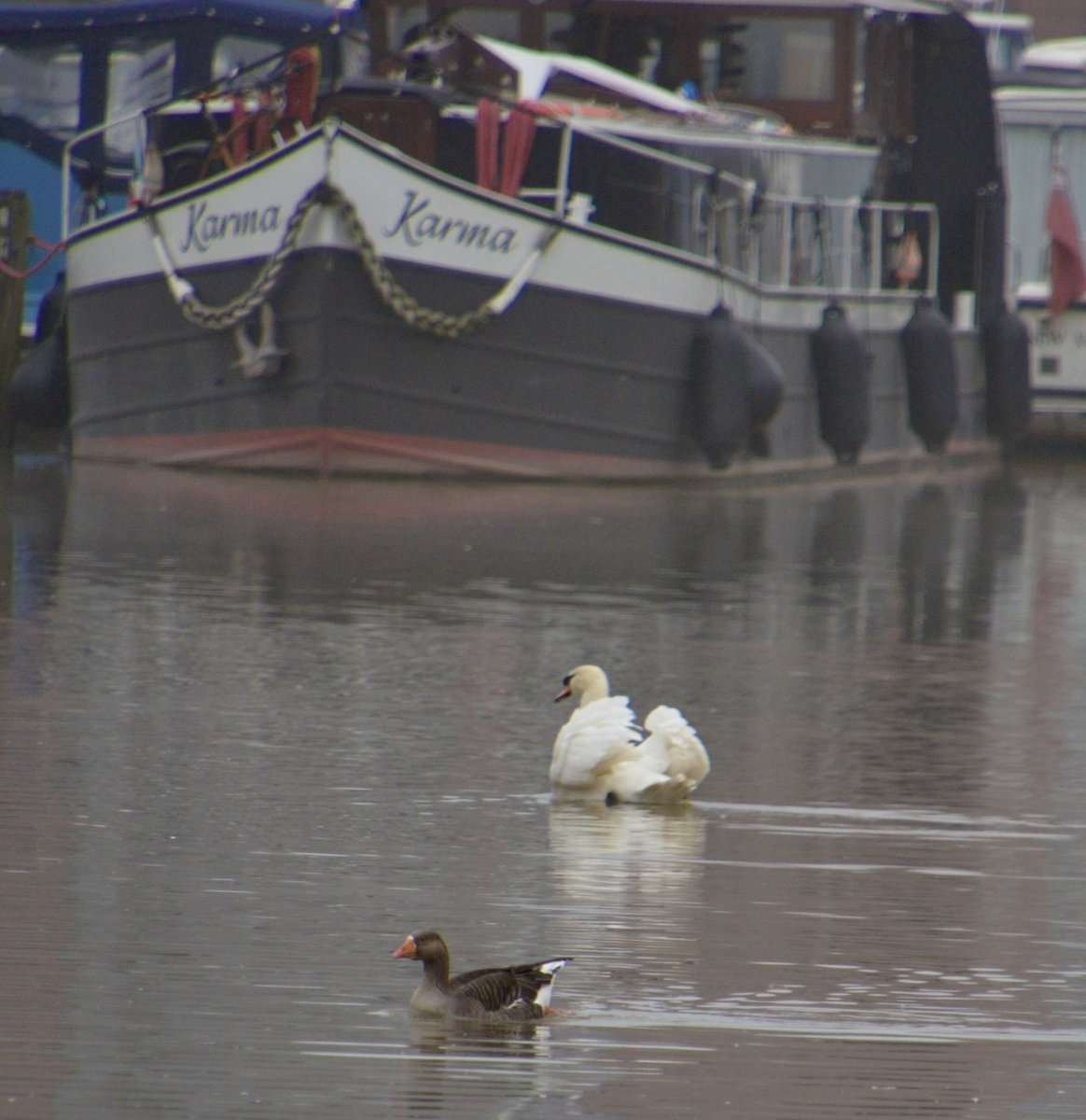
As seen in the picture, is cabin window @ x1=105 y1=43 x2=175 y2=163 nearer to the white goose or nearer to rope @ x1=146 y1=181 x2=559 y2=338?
rope @ x1=146 y1=181 x2=559 y2=338

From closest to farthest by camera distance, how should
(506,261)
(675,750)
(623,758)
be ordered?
(675,750)
(623,758)
(506,261)

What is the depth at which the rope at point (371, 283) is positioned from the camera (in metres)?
20.4

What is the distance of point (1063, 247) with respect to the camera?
28594mm

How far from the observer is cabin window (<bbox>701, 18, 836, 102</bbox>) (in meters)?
24.7

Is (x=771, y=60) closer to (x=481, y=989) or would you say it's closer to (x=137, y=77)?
(x=137, y=77)

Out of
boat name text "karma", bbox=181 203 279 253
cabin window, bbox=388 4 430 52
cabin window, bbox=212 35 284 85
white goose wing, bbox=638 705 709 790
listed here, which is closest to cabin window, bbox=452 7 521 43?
cabin window, bbox=388 4 430 52

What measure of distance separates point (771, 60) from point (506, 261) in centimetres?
537

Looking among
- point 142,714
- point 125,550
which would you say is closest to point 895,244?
point 125,550

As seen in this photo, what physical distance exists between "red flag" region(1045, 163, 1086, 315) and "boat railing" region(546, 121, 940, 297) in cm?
163

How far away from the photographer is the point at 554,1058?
18.3 ft

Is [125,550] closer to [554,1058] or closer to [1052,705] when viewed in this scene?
[1052,705]

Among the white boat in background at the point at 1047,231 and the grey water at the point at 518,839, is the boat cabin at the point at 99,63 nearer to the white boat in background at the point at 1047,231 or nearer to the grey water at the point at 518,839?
the white boat in background at the point at 1047,231

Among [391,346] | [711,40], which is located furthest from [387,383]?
[711,40]

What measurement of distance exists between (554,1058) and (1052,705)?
598cm
